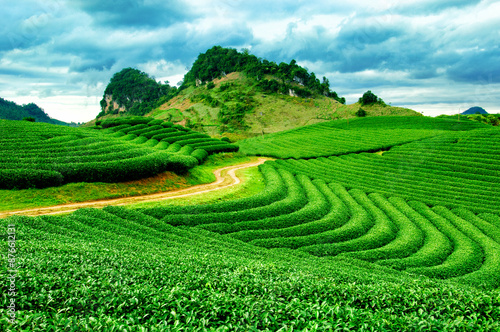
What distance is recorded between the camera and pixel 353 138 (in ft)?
173

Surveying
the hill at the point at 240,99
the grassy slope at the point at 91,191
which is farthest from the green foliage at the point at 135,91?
the grassy slope at the point at 91,191

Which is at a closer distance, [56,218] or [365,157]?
[56,218]

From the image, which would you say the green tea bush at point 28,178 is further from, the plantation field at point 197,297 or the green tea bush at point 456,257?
the green tea bush at point 456,257

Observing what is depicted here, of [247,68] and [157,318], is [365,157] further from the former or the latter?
[247,68]

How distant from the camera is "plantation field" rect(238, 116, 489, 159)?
46.5 metres

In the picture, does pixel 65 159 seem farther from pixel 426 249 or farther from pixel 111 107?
pixel 111 107

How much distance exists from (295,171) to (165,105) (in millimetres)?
100087

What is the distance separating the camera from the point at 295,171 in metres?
33.8

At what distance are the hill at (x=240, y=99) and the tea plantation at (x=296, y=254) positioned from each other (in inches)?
1825

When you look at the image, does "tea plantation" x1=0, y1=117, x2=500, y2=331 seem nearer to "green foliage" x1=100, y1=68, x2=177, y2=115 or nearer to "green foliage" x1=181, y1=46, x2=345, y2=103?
"green foliage" x1=181, y1=46, x2=345, y2=103

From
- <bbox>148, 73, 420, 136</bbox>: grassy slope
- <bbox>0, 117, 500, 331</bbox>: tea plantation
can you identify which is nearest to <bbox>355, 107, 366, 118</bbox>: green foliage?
<bbox>148, 73, 420, 136</bbox>: grassy slope

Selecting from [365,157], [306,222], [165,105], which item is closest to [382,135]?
[365,157]

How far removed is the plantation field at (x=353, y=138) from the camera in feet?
153

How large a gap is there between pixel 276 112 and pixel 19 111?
228 ft
